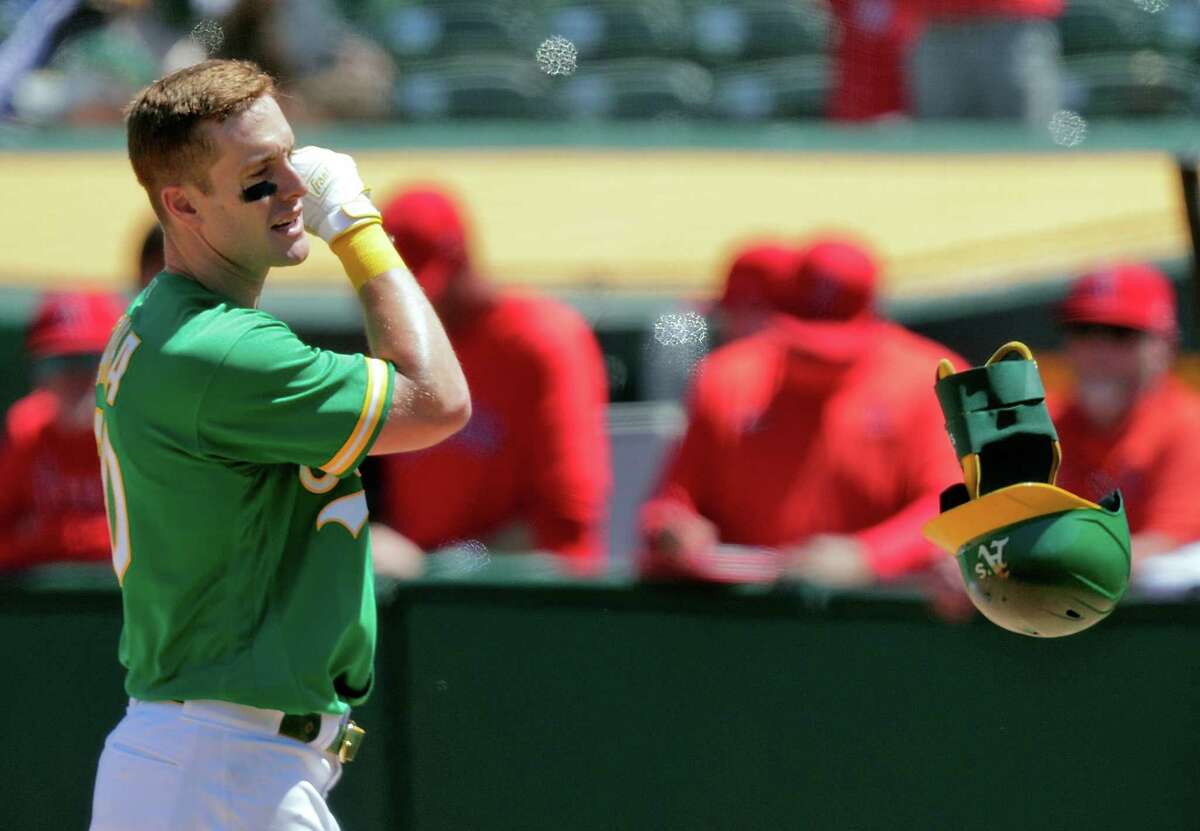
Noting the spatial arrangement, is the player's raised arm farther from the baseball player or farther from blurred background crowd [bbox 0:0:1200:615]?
blurred background crowd [bbox 0:0:1200:615]

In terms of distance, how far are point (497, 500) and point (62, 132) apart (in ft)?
15.8

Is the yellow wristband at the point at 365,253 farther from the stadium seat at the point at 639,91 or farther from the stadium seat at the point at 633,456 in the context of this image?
the stadium seat at the point at 639,91

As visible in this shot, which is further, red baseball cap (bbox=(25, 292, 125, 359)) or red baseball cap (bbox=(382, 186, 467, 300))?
red baseball cap (bbox=(25, 292, 125, 359))

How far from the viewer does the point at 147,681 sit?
283cm

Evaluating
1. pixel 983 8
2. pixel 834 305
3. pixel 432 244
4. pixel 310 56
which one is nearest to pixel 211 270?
pixel 432 244

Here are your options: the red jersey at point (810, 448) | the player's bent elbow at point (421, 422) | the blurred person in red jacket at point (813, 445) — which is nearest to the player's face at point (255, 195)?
the player's bent elbow at point (421, 422)

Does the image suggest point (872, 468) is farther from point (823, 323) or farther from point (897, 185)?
point (897, 185)

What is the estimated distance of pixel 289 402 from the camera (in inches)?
104

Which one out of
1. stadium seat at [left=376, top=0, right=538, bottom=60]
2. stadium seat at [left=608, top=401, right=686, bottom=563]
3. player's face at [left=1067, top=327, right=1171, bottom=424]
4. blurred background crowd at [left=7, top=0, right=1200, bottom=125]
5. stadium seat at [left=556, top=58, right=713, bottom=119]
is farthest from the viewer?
stadium seat at [left=376, top=0, right=538, bottom=60]

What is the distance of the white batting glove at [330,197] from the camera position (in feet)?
9.12

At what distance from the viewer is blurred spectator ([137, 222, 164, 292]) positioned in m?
Answer: 4.81

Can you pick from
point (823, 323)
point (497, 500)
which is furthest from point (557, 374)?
point (823, 323)

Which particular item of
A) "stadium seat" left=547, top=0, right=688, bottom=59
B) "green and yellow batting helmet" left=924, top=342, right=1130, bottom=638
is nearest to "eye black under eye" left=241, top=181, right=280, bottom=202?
"green and yellow batting helmet" left=924, top=342, right=1130, bottom=638

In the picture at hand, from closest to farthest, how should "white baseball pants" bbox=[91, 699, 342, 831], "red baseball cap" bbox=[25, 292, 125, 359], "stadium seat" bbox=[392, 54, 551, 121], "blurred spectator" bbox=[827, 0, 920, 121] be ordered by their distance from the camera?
1. "white baseball pants" bbox=[91, 699, 342, 831]
2. "red baseball cap" bbox=[25, 292, 125, 359]
3. "blurred spectator" bbox=[827, 0, 920, 121]
4. "stadium seat" bbox=[392, 54, 551, 121]
